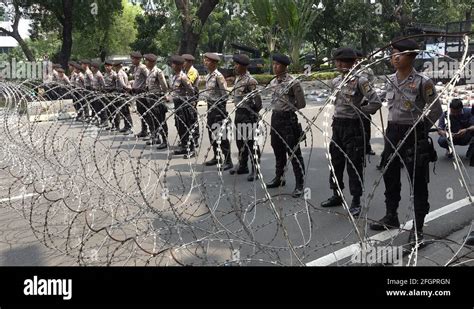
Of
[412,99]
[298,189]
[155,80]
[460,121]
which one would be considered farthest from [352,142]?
[155,80]

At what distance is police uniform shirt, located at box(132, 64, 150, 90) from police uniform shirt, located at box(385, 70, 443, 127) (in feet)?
19.8

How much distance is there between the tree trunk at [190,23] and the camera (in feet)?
54.8

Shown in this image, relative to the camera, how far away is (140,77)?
909 cm

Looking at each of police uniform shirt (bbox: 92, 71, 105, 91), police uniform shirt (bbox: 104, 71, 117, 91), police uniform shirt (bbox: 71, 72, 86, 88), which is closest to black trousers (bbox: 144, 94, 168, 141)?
police uniform shirt (bbox: 104, 71, 117, 91)

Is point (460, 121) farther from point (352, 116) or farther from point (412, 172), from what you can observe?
point (412, 172)

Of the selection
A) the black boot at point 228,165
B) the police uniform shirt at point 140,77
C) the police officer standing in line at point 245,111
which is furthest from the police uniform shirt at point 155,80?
the police officer standing in line at point 245,111

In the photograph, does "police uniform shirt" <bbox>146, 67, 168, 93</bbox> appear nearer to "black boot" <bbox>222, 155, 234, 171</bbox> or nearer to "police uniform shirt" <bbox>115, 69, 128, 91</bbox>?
"police uniform shirt" <bbox>115, 69, 128, 91</bbox>

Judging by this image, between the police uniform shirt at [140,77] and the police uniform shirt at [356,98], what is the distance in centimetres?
530

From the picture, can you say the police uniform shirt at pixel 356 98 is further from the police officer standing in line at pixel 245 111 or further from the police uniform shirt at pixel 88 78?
the police uniform shirt at pixel 88 78

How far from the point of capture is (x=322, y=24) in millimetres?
27734

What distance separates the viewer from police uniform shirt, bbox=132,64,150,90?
9008 millimetres

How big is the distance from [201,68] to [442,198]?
106 ft

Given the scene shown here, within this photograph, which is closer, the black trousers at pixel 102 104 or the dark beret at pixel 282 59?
the black trousers at pixel 102 104

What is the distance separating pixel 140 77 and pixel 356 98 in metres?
5.58
